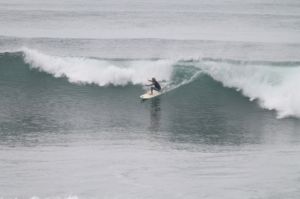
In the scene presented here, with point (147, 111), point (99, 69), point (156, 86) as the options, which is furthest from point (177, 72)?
point (147, 111)

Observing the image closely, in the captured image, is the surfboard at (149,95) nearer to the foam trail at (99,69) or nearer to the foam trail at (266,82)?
the foam trail at (99,69)

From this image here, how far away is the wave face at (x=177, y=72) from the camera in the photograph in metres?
33.8

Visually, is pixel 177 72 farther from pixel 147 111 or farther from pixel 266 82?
pixel 147 111

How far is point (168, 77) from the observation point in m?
36.2

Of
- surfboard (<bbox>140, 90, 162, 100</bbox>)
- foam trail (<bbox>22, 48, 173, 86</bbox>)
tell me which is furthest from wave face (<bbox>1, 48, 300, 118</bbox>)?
surfboard (<bbox>140, 90, 162, 100</bbox>)

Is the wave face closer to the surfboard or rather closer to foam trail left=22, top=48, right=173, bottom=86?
foam trail left=22, top=48, right=173, bottom=86

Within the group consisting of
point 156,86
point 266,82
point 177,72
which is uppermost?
point 177,72

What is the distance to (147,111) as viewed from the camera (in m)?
31.1

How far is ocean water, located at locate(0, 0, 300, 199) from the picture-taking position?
72.5 feet

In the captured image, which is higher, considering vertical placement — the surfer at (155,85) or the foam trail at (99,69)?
the foam trail at (99,69)

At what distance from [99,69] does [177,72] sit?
4.27 meters

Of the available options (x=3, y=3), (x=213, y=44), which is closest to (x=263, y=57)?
(x=213, y=44)

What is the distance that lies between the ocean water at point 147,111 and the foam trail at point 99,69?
80 millimetres

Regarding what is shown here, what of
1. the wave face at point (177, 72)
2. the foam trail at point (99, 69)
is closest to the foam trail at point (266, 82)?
the wave face at point (177, 72)
